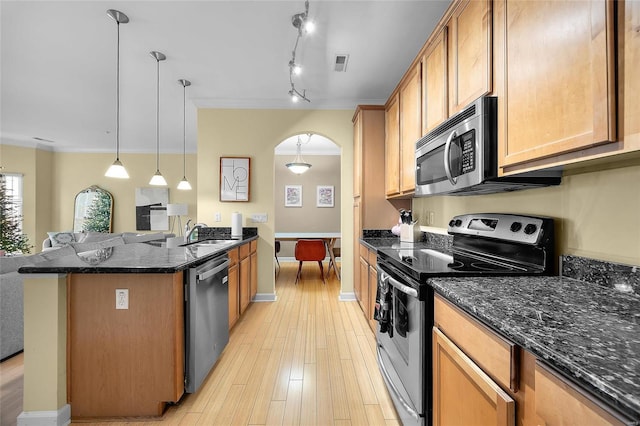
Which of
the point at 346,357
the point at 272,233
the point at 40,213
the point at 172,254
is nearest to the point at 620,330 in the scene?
the point at 346,357

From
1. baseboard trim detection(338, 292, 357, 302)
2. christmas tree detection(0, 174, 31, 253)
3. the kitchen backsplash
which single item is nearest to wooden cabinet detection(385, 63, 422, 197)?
the kitchen backsplash

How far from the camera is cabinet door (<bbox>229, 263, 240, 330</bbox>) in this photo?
267cm

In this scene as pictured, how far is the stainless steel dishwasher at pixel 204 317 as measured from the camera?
5.81ft

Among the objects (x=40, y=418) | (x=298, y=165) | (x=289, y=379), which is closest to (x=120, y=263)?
(x=40, y=418)

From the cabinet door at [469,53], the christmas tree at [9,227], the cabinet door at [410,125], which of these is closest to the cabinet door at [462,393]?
the cabinet door at [469,53]

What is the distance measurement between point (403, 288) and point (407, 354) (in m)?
0.35

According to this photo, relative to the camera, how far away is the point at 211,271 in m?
2.05

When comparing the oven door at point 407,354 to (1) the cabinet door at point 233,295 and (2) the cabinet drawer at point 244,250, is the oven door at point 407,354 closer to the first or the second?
(1) the cabinet door at point 233,295

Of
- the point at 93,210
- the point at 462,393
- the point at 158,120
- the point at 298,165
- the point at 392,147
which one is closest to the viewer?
the point at 462,393

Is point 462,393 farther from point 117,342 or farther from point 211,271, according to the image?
point 117,342

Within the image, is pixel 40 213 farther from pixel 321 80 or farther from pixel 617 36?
pixel 617 36

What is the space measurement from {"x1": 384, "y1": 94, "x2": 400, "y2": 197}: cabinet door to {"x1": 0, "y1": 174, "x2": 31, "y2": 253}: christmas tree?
23.0 ft

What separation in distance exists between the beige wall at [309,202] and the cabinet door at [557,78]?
221 inches

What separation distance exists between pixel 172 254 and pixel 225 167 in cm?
199
